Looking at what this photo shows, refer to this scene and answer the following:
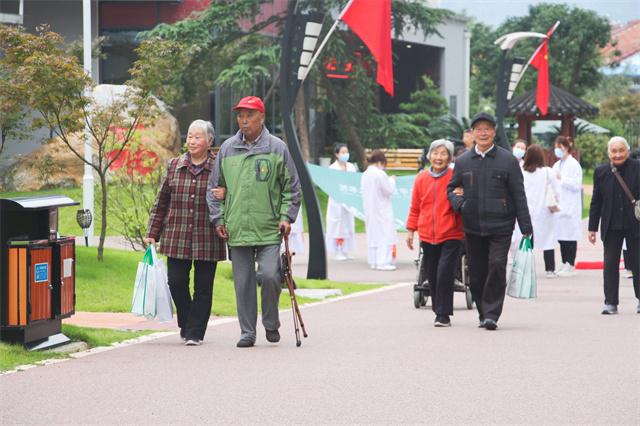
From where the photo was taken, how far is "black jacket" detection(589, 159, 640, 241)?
13.1m

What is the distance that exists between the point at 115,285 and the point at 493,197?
15.3 feet

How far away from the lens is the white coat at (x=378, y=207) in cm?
2042

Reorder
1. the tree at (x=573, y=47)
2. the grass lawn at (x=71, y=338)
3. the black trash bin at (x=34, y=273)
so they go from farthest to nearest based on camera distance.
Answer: the tree at (x=573, y=47) → the black trash bin at (x=34, y=273) → the grass lawn at (x=71, y=338)

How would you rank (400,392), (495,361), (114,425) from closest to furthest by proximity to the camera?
(114,425) → (400,392) → (495,361)

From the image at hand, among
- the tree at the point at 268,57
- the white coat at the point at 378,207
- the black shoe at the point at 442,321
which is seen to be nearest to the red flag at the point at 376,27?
the white coat at the point at 378,207

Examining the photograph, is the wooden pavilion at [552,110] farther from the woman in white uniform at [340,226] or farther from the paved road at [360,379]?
the paved road at [360,379]

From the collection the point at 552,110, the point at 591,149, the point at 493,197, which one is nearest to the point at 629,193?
the point at 493,197

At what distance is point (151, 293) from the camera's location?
34.2ft

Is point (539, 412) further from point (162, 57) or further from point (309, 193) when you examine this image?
point (309, 193)

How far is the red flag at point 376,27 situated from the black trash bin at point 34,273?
915 cm

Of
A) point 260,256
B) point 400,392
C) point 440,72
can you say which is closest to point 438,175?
point 260,256

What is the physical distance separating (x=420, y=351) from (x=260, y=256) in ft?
4.61

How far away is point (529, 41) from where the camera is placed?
7462cm

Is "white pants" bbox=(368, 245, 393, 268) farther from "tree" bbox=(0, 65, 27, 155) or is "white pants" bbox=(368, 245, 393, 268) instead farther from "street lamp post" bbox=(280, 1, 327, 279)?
"tree" bbox=(0, 65, 27, 155)
